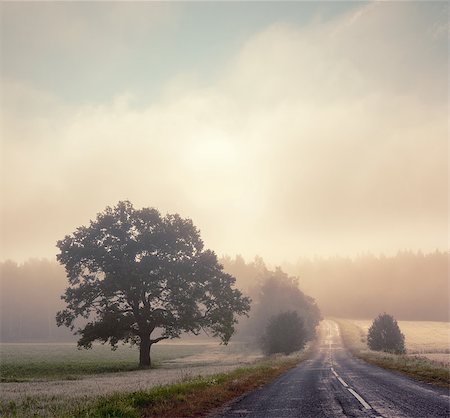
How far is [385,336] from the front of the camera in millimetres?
67000

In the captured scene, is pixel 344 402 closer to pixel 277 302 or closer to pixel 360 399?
pixel 360 399

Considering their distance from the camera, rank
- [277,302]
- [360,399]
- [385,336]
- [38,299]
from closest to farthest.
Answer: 1. [360,399]
2. [385,336]
3. [277,302]
4. [38,299]

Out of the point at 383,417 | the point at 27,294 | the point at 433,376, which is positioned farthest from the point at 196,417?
the point at 27,294

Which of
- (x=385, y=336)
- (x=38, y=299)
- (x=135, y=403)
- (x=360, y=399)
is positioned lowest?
(x=385, y=336)

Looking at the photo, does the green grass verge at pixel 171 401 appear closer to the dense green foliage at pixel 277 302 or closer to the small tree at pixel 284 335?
the small tree at pixel 284 335

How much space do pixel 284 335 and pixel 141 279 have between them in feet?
127

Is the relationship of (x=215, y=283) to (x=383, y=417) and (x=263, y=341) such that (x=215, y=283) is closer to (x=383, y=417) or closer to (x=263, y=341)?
(x=383, y=417)

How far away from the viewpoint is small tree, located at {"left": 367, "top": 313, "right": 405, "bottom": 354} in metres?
66.2

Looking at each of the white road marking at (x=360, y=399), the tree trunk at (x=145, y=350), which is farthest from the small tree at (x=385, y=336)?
→ the white road marking at (x=360, y=399)

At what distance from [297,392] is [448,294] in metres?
209

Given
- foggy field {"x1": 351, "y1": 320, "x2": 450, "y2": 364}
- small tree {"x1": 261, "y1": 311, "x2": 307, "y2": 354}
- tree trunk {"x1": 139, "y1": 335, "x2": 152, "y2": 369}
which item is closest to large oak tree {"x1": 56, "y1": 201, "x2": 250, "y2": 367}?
tree trunk {"x1": 139, "y1": 335, "x2": 152, "y2": 369}

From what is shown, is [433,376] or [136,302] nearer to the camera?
[433,376]

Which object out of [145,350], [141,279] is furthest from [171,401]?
[145,350]

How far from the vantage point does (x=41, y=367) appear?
35.0 m
